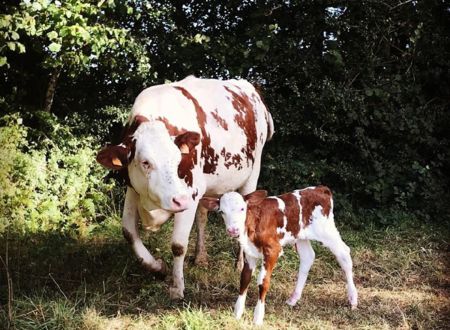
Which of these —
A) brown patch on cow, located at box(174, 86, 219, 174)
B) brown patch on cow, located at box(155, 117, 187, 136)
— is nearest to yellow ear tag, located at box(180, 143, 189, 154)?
brown patch on cow, located at box(155, 117, 187, 136)

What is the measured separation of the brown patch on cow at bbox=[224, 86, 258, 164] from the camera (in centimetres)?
547

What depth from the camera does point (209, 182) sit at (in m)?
4.87

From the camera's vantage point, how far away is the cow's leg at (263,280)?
150 inches

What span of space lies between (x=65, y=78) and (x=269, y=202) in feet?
17.9

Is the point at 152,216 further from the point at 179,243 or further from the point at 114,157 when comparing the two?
the point at 114,157

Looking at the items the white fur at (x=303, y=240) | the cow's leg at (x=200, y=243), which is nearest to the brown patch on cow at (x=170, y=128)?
the white fur at (x=303, y=240)

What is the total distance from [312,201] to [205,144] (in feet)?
3.66

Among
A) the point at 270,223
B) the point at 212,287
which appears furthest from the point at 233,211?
the point at 212,287

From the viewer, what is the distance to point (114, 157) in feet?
13.3

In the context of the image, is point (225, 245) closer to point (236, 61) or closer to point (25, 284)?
point (25, 284)

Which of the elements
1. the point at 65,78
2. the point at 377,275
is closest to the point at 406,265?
the point at 377,275

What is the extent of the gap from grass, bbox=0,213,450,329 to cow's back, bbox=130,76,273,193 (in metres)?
0.99

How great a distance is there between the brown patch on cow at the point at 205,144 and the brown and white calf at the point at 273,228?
2.86 ft

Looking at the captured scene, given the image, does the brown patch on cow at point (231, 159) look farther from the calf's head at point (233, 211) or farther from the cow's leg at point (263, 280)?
the cow's leg at point (263, 280)
